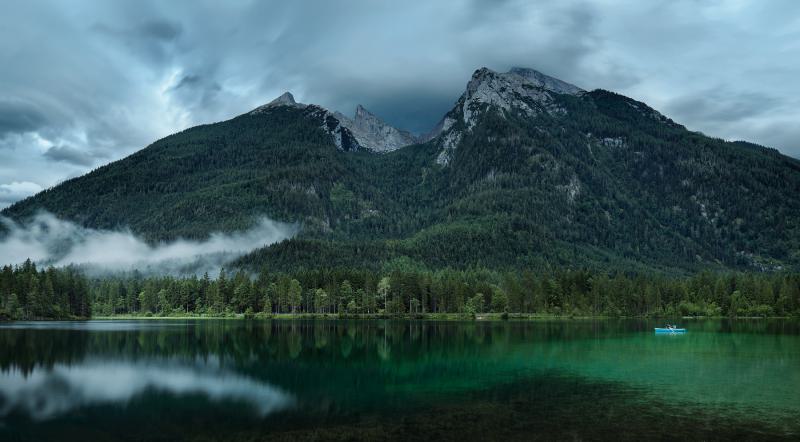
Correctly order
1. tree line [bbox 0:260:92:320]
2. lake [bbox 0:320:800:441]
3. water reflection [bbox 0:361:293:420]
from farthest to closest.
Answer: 1. tree line [bbox 0:260:92:320]
2. water reflection [bbox 0:361:293:420]
3. lake [bbox 0:320:800:441]

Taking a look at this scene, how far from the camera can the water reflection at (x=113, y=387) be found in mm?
40594

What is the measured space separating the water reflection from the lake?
0.15 metres

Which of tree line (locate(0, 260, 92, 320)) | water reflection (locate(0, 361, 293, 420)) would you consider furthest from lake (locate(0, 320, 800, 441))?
tree line (locate(0, 260, 92, 320))

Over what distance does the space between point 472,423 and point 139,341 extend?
7360 cm

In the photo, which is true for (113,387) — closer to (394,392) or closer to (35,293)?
(394,392)

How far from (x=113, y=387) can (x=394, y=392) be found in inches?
928

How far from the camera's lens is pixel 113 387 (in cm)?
4784

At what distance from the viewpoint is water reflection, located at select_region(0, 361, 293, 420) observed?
40.6m

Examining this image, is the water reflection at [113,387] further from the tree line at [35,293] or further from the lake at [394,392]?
the tree line at [35,293]

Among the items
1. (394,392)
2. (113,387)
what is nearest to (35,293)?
(113,387)

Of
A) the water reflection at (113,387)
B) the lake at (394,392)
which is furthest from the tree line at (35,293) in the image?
the water reflection at (113,387)

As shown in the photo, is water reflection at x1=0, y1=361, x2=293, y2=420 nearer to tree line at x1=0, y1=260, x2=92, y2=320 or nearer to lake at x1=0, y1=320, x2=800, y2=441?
lake at x1=0, y1=320, x2=800, y2=441

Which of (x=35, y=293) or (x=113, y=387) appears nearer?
(x=113, y=387)

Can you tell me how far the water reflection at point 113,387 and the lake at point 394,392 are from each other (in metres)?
0.15
